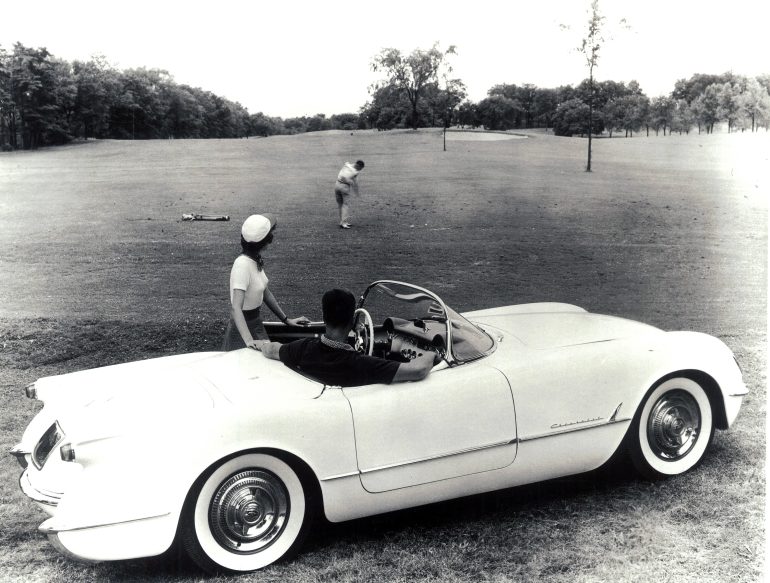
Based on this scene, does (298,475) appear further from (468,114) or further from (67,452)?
(468,114)

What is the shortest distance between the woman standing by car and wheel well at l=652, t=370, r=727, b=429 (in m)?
2.24

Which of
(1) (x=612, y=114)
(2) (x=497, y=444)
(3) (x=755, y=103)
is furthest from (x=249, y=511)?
(1) (x=612, y=114)

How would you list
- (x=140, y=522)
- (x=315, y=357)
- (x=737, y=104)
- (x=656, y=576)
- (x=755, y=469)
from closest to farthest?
(x=140, y=522) → (x=656, y=576) → (x=315, y=357) → (x=755, y=469) → (x=737, y=104)

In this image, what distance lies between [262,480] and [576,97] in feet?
25.7

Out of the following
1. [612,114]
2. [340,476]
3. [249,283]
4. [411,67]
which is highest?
[411,67]

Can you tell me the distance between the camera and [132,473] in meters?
2.37

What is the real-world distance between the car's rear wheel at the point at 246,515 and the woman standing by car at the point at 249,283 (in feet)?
3.72

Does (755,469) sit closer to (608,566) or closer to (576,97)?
(608,566)

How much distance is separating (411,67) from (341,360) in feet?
15.8

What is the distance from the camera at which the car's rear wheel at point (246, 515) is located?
98.0 inches

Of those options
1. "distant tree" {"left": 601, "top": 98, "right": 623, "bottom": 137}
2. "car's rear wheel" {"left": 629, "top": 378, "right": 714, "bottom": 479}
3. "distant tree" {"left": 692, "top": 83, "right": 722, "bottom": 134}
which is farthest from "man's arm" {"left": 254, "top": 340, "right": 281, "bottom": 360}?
"distant tree" {"left": 601, "top": 98, "right": 623, "bottom": 137}

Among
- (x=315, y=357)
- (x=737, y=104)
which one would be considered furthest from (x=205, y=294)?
(x=737, y=104)

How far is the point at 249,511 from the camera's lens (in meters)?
2.56

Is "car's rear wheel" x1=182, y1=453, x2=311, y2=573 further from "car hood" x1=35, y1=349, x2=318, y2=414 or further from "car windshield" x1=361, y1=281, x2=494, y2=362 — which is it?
"car windshield" x1=361, y1=281, x2=494, y2=362
